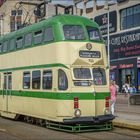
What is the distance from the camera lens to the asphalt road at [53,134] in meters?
15.8

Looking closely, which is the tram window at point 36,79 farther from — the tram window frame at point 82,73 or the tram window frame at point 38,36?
the tram window frame at point 82,73

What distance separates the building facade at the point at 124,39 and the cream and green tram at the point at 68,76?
126 feet

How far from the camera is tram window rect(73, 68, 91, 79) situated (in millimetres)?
17553

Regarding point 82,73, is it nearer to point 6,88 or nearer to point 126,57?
point 6,88

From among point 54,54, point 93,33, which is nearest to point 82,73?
point 54,54

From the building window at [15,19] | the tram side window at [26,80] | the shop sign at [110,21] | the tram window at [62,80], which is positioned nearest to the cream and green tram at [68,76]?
the tram window at [62,80]

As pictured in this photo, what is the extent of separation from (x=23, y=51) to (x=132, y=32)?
3878cm

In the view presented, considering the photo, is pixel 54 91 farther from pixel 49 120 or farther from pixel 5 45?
pixel 5 45

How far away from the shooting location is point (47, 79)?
18422 mm

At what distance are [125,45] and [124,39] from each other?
2.61 ft

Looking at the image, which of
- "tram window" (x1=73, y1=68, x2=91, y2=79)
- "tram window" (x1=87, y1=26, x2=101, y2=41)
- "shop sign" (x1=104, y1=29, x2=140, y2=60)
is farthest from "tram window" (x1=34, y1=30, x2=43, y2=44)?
"shop sign" (x1=104, y1=29, x2=140, y2=60)

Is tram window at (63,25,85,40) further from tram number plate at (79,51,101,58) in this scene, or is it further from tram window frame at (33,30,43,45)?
tram window frame at (33,30,43,45)

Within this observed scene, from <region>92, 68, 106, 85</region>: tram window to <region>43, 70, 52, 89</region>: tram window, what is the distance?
165cm

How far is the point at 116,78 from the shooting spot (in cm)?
6175
